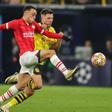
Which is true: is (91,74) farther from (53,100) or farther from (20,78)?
(20,78)

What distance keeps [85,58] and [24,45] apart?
10914mm

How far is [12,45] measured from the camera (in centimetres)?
2620

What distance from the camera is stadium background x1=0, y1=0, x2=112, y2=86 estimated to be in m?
24.8

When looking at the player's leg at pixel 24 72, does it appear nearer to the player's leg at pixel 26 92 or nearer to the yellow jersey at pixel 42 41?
the player's leg at pixel 26 92

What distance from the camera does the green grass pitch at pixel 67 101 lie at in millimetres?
14969

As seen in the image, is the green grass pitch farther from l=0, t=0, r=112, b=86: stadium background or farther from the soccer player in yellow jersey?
l=0, t=0, r=112, b=86: stadium background

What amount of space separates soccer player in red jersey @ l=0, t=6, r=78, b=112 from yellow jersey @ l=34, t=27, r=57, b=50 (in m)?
0.97

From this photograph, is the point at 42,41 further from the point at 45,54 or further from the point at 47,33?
the point at 45,54

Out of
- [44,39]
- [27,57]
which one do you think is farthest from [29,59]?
[44,39]

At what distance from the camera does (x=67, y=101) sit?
17172mm

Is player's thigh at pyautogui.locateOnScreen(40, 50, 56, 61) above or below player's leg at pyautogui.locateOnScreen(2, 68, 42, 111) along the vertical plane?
above

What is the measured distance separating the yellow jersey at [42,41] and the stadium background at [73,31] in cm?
875

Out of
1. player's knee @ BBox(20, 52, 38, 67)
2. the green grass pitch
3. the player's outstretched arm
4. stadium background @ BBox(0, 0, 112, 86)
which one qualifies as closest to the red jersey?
the player's outstretched arm

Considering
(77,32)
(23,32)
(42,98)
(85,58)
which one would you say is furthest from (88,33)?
(23,32)
